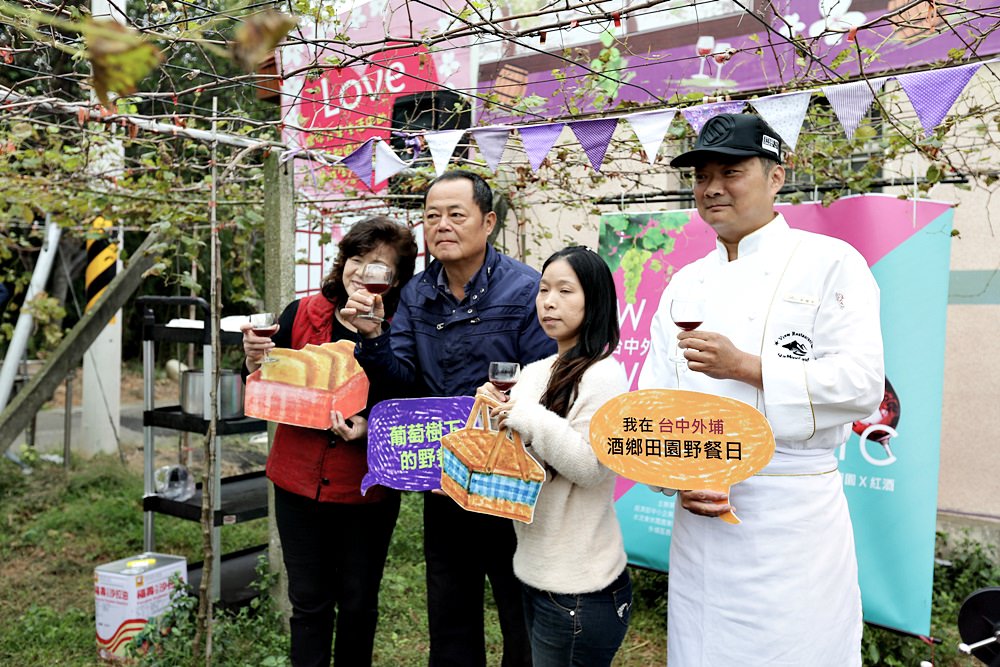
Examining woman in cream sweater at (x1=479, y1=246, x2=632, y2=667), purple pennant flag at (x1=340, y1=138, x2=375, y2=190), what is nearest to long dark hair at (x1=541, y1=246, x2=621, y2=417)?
woman in cream sweater at (x1=479, y1=246, x2=632, y2=667)

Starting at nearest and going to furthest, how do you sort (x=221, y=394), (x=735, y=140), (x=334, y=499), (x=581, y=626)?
(x=735, y=140) < (x=581, y=626) < (x=334, y=499) < (x=221, y=394)

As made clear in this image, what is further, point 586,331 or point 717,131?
point 586,331

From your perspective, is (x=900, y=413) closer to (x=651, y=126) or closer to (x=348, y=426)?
(x=651, y=126)

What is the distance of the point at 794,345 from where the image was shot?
1.93 m

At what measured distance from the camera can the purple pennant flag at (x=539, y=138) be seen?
302cm

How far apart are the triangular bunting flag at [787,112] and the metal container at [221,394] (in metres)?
2.66

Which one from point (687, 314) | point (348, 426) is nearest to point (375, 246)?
point (348, 426)

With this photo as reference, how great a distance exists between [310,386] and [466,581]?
0.83 m

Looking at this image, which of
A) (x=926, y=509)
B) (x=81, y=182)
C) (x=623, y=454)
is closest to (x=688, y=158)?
(x=623, y=454)

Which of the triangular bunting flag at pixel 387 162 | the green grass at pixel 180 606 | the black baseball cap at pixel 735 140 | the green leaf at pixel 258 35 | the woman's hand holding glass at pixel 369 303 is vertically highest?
the triangular bunting flag at pixel 387 162

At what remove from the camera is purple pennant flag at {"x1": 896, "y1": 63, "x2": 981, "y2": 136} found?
7.52 feet

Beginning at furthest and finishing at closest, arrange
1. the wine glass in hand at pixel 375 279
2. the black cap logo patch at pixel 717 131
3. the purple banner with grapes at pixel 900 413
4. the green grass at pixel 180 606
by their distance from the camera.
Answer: the green grass at pixel 180 606 < the purple banner with grapes at pixel 900 413 < the wine glass in hand at pixel 375 279 < the black cap logo patch at pixel 717 131

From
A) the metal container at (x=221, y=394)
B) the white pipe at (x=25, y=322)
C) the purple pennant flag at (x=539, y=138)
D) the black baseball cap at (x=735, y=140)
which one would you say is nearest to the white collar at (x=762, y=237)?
the black baseball cap at (x=735, y=140)

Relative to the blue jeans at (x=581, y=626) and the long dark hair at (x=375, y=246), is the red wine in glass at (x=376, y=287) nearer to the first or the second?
the long dark hair at (x=375, y=246)
